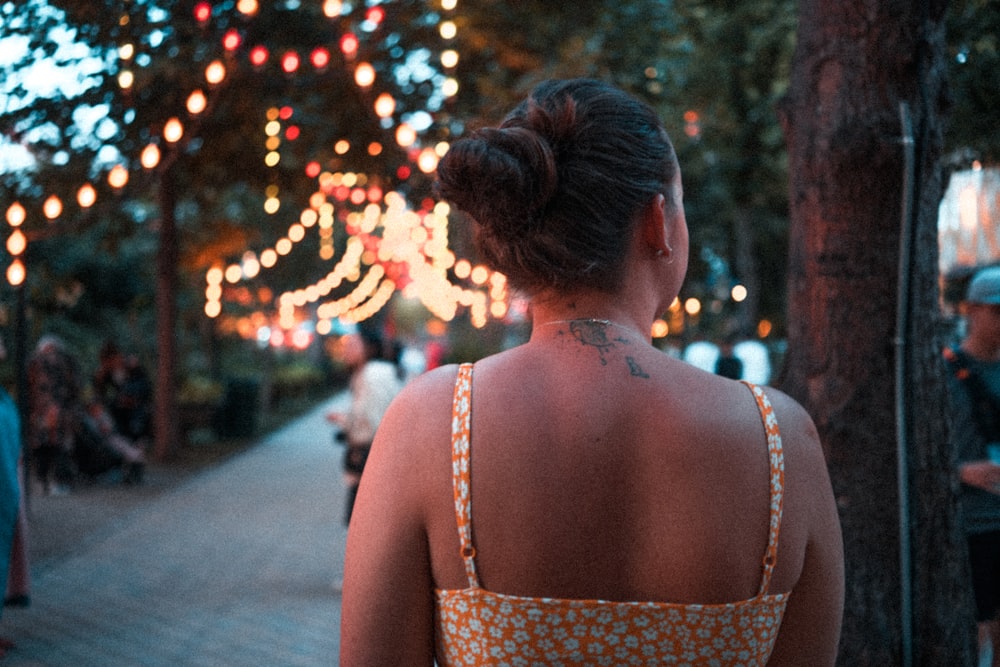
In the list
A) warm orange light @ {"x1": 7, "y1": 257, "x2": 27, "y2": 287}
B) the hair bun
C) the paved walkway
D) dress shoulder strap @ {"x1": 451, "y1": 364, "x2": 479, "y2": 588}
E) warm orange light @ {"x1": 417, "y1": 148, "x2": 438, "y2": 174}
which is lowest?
the paved walkway

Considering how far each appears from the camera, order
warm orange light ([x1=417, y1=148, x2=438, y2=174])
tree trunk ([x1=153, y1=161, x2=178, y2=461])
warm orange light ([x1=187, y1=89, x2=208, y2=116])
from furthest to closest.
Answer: tree trunk ([x1=153, y1=161, x2=178, y2=461])
warm orange light ([x1=417, y1=148, x2=438, y2=174])
warm orange light ([x1=187, y1=89, x2=208, y2=116])

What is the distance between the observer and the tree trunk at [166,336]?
15.5 metres

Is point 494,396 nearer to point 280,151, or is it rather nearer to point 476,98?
point 476,98

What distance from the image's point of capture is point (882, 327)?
10.1ft

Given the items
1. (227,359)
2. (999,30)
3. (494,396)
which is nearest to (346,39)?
(999,30)

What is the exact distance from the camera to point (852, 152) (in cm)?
305

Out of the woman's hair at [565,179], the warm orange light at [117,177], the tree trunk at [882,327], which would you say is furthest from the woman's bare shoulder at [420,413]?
the warm orange light at [117,177]

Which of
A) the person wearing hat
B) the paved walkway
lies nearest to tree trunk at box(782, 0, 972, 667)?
the person wearing hat

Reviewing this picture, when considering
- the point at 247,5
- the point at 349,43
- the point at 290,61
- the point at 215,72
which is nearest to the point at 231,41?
the point at 215,72

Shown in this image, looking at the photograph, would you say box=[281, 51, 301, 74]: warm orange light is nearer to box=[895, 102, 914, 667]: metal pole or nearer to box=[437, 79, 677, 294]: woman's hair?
box=[895, 102, 914, 667]: metal pole

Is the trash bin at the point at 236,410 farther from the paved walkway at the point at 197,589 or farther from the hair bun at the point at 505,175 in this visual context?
the hair bun at the point at 505,175

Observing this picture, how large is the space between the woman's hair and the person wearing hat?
9.73 feet

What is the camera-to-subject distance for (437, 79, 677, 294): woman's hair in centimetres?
147

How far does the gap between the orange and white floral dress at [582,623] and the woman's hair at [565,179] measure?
0.27 m
